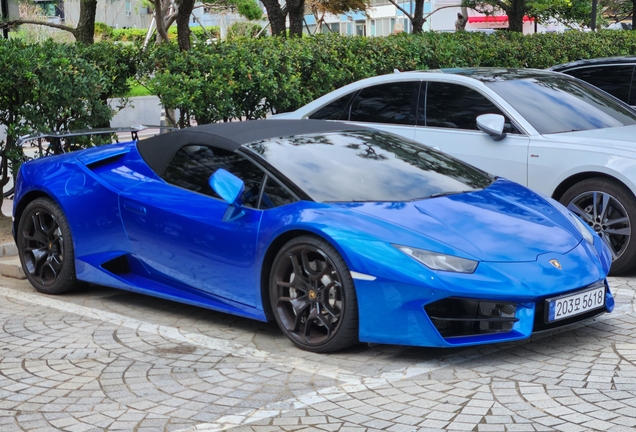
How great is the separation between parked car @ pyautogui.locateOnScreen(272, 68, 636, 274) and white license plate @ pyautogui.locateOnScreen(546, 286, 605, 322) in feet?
6.57

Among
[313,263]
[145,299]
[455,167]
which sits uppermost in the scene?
[455,167]

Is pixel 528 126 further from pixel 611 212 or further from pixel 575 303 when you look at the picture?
pixel 575 303

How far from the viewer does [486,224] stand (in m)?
5.55

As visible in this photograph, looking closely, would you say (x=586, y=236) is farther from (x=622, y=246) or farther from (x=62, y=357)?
(x=62, y=357)

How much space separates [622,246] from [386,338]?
3.05m

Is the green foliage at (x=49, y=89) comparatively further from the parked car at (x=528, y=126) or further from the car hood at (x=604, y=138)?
the car hood at (x=604, y=138)

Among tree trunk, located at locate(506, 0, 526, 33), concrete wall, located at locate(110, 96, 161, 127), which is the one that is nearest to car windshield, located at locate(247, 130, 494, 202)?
tree trunk, located at locate(506, 0, 526, 33)

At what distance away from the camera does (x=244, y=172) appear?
606 cm

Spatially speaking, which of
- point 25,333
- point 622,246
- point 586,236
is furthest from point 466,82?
point 25,333

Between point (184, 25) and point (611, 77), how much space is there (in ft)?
18.5

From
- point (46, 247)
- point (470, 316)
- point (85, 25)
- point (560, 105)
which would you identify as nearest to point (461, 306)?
point (470, 316)

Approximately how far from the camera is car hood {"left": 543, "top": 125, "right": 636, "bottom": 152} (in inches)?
301

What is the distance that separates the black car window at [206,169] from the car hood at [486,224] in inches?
27.0

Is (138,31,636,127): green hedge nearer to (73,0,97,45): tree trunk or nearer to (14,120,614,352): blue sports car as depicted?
(73,0,97,45): tree trunk
